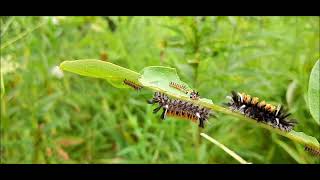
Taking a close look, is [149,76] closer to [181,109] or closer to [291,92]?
[181,109]

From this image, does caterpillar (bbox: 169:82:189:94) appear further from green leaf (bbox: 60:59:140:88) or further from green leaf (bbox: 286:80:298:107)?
green leaf (bbox: 286:80:298:107)

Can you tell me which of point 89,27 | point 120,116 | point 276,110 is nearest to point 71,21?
point 89,27

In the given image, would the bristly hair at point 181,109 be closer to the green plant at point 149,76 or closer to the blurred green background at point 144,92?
the green plant at point 149,76

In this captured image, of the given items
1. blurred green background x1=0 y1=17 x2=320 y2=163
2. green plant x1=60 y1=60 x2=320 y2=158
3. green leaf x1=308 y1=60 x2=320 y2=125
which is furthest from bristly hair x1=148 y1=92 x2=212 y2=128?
blurred green background x1=0 y1=17 x2=320 y2=163

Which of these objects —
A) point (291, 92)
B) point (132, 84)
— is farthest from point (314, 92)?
point (291, 92)

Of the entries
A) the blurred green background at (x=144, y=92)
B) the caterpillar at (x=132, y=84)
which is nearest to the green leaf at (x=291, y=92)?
the blurred green background at (x=144, y=92)
